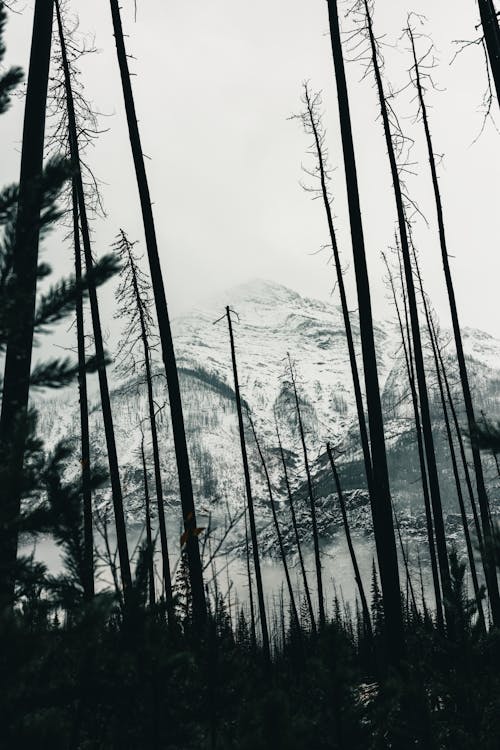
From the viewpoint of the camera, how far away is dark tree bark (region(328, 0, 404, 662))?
6.40 m

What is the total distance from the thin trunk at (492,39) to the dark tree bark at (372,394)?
2296 mm

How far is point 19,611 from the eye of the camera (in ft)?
7.23

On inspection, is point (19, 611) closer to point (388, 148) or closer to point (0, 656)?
point (0, 656)

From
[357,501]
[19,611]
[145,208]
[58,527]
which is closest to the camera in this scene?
[19,611]

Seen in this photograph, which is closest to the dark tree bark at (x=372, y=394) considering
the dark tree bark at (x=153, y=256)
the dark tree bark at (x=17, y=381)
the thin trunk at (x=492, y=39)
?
the thin trunk at (x=492, y=39)

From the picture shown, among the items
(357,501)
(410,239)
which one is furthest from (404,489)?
(410,239)

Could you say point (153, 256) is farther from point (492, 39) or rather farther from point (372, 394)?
point (492, 39)

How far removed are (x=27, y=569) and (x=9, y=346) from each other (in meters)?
0.99

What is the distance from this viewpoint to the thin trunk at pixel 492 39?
194 inches

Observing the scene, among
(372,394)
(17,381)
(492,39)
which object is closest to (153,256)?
(372,394)

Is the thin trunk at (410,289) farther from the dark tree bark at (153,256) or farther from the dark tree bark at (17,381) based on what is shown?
the dark tree bark at (17,381)

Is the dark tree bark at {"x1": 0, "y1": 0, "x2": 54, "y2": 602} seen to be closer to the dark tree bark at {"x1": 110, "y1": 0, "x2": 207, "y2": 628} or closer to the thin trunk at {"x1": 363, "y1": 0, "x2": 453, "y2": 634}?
the dark tree bark at {"x1": 110, "y1": 0, "x2": 207, "y2": 628}

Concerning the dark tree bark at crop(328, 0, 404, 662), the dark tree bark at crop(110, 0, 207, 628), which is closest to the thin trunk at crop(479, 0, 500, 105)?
the dark tree bark at crop(328, 0, 404, 662)

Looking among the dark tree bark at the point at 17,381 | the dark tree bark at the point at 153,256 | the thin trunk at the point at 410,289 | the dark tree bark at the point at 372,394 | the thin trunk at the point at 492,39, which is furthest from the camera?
the thin trunk at the point at 410,289
